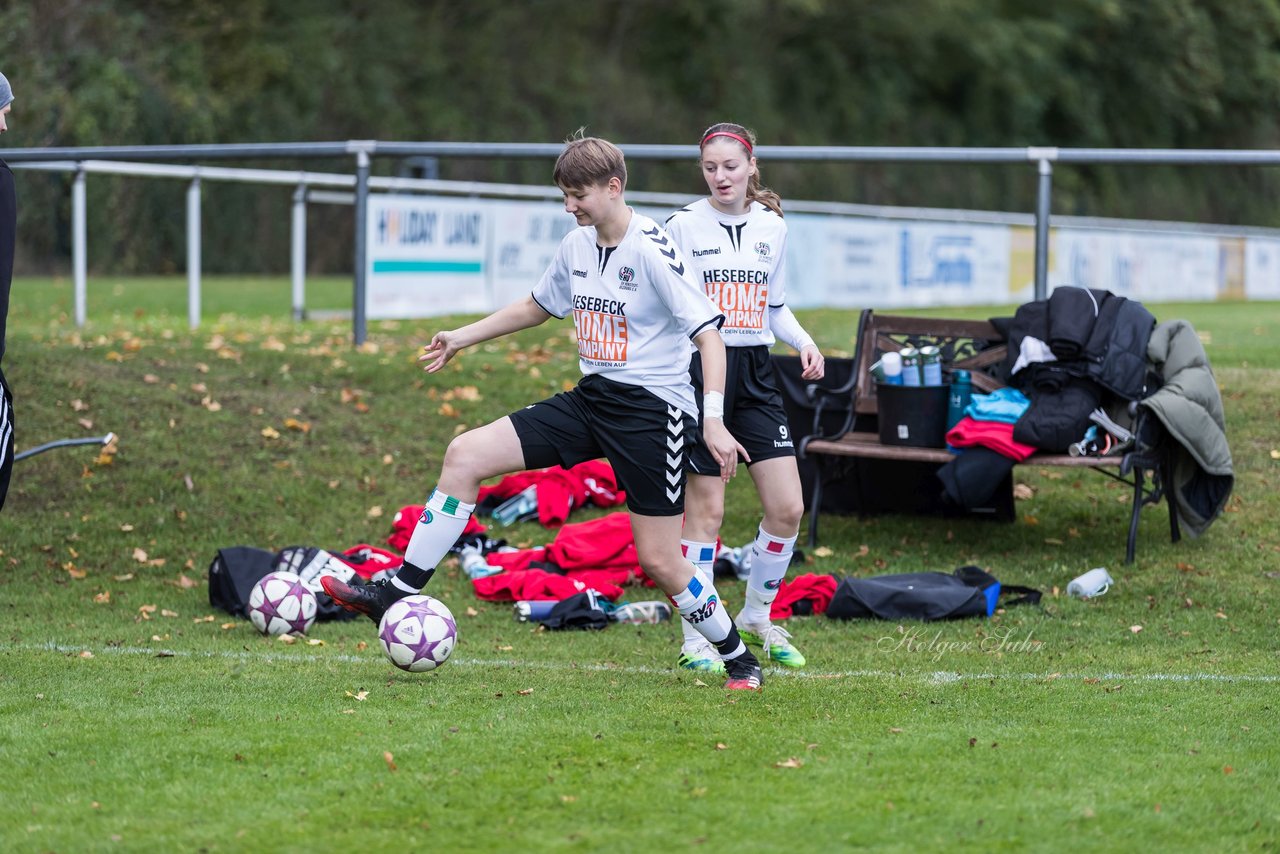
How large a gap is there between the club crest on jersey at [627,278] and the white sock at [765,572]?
1.55 meters

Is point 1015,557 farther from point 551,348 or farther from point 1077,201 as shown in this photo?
point 1077,201

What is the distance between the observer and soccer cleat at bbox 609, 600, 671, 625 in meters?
7.25

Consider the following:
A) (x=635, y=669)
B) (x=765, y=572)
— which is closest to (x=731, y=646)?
(x=635, y=669)

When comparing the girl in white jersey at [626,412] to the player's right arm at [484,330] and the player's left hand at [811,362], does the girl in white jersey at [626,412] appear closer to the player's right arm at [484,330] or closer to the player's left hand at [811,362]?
the player's right arm at [484,330]

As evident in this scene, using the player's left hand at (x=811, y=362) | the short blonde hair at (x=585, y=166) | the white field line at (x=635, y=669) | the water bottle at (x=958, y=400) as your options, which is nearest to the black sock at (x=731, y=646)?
the white field line at (x=635, y=669)

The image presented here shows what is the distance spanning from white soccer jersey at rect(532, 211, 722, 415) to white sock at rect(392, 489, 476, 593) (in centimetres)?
65

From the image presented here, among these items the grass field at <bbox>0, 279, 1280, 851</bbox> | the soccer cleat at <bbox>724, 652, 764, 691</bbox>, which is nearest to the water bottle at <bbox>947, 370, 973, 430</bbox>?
the grass field at <bbox>0, 279, 1280, 851</bbox>

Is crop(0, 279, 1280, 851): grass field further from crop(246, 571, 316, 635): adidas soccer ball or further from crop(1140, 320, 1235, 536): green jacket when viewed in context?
crop(1140, 320, 1235, 536): green jacket

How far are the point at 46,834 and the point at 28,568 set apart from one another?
4.51 meters

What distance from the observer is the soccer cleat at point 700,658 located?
6020 mm

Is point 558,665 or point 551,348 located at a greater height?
point 551,348

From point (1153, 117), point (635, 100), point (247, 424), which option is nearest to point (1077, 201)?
point (1153, 117)

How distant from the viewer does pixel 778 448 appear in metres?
6.35

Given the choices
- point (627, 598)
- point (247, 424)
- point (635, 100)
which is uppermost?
point (635, 100)
